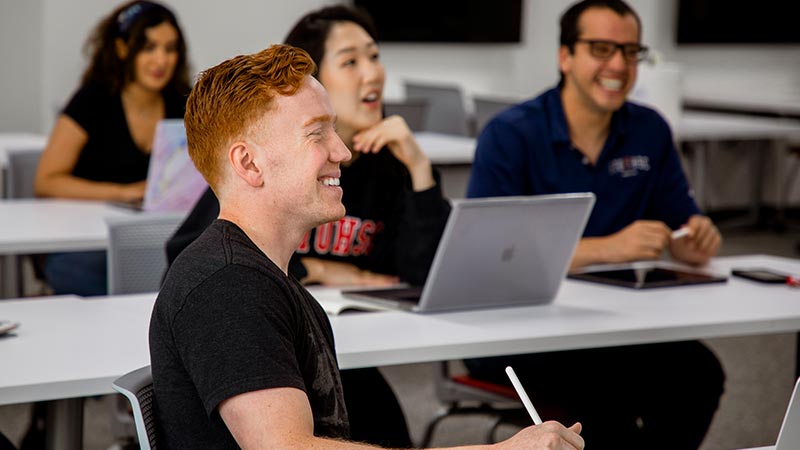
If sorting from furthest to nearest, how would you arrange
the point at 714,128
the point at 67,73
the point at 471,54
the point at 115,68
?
1. the point at 471,54
2. the point at 67,73
3. the point at 714,128
4. the point at 115,68

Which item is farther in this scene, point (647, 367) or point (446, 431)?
point (446, 431)

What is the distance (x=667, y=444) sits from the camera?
106 inches

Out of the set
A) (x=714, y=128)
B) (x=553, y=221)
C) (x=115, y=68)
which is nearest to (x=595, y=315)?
(x=553, y=221)

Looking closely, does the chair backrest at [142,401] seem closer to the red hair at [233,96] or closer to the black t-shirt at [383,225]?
the red hair at [233,96]

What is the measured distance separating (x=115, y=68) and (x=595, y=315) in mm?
2230

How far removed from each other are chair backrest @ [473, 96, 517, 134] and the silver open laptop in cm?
380

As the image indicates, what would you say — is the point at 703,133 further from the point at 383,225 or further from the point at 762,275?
the point at 383,225

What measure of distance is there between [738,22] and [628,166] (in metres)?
6.86

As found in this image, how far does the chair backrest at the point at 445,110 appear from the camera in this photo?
684 cm

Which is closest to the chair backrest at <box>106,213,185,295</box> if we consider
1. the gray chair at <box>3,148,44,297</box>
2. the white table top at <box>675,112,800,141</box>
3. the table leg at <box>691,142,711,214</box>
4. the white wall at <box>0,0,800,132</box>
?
the gray chair at <box>3,148,44,297</box>

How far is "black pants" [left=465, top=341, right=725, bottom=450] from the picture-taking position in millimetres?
2664

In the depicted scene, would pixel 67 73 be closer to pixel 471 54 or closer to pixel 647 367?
pixel 471 54

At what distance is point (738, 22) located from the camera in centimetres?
952

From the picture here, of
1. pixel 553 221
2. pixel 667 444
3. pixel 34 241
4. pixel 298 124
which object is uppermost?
pixel 298 124
